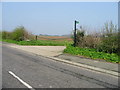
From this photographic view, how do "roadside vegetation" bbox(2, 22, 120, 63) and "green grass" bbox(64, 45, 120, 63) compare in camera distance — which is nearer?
"green grass" bbox(64, 45, 120, 63)

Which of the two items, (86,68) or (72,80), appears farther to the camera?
(86,68)

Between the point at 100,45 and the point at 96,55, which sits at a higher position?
the point at 100,45

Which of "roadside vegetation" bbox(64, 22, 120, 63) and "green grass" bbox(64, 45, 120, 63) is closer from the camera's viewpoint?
"green grass" bbox(64, 45, 120, 63)

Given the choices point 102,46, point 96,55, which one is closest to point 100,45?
point 102,46

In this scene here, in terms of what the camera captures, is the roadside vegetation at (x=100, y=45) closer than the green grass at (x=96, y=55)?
No

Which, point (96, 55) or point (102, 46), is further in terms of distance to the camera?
point (102, 46)

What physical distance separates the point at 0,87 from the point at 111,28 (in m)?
9.75

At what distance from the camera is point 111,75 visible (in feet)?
23.2

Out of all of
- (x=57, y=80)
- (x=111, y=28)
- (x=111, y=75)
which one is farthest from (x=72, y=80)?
(x=111, y=28)

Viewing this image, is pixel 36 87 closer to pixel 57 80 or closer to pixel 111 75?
pixel 57 80

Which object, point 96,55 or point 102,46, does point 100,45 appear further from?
point 96,55

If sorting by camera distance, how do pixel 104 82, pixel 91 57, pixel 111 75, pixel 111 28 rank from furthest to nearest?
1. pixel 111 28
2. pixel 91 57
3. pixel 111 75
4. pixel 104 82

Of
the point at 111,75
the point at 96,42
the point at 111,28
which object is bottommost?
the point at 111,75

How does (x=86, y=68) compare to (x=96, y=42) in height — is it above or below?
below
